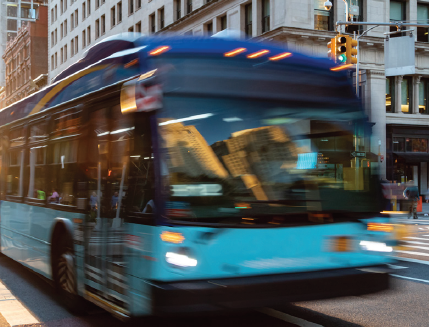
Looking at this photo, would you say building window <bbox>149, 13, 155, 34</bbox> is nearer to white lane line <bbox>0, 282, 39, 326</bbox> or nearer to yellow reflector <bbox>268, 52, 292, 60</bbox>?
white lane line <bbox>0, 282, 39, 326</bbox>

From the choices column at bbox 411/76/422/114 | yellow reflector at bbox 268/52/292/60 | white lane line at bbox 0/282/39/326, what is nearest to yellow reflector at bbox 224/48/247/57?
yellow reflector at bbox 268/52/292/60

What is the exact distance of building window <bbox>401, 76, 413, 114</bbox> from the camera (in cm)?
3809

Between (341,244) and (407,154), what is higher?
(407,154)

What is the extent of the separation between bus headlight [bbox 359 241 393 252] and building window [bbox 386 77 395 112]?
33515 millimetres

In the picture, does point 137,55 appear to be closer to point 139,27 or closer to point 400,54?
point 400,54

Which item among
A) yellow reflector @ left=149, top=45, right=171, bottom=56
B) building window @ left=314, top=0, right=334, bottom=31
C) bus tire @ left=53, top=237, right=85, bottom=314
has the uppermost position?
building window @ left=314, top=0, right=334, bottom=31

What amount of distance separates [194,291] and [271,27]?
1206 inches

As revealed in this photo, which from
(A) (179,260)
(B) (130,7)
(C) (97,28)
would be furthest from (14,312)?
(C) (97,28)

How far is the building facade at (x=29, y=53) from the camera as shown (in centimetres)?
7662

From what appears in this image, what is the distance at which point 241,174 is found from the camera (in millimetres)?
5125

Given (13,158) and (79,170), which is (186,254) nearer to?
(79,170)

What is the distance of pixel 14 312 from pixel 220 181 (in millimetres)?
3381

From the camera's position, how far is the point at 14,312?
265 inches

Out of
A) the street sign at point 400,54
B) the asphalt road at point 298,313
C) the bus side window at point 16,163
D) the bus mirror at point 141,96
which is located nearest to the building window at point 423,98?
the street sign at point 400,54
